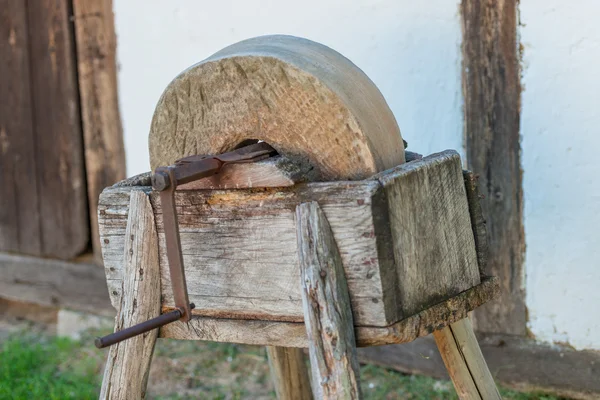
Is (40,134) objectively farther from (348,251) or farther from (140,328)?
(348,251)

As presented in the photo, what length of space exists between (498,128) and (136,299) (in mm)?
1496

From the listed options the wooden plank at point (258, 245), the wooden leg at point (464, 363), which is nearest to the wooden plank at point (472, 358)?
the wooden leg at point (464, 363)

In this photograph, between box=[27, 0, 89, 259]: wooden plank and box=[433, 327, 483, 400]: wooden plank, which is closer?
box=[433, 327, 483, 400]: wooden plank

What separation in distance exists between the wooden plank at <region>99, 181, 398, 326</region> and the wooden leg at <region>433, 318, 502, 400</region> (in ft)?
1.53

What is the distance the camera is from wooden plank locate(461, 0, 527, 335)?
107 inches

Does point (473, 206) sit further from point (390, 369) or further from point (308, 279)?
point (390, 369)

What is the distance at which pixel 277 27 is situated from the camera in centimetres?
317

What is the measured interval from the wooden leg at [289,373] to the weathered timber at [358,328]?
0.58 m

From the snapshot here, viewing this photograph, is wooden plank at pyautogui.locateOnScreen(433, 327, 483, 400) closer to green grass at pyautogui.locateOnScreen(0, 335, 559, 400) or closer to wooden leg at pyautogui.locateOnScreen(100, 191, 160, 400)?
wooden leg at pyautogui.locateOnScreen(100, 191, 160, 400)

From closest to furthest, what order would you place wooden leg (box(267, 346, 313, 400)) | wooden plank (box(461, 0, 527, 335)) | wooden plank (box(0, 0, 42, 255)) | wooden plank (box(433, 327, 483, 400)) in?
wooden plank (box(433, 327, 483, 400)) < wooden leg (box(267, 346, 313, 400)) < wooden plank (box(461, 0, 527, 335)) < wooden plank (box(0, 0, 42, 255))

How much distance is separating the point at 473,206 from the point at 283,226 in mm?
528

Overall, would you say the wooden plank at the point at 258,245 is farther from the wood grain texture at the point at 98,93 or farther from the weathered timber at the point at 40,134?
the weathered timber at the point at 40,134

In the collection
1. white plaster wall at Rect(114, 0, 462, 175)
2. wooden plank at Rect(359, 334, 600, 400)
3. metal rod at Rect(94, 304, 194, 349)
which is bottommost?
wooden plank at Rect(359, 334, 600, 400)

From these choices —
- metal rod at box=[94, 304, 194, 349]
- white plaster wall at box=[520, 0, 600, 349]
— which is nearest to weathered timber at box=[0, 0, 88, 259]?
white plaster wall at box=[520, 0, 600, 349]
